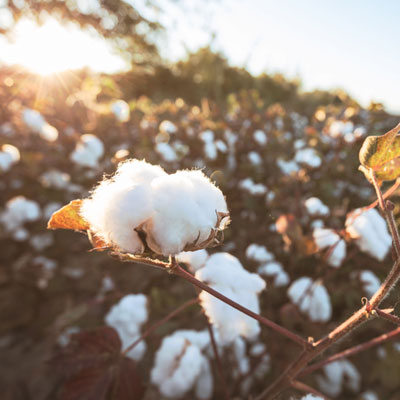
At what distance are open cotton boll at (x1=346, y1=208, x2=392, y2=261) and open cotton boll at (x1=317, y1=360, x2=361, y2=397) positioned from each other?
533mm

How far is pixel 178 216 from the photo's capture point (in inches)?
12.1

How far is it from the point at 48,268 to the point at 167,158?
967 mm

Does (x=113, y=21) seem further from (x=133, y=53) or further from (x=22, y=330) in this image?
(x=22, y=330)

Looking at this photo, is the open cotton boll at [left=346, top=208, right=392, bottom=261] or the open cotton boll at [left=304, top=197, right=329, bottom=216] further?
the open cotton boll at [left=304, top=197, right=329, bottom=216]

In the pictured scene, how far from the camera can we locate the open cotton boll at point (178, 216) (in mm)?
309

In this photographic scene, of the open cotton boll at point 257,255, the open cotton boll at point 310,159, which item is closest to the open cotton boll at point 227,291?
the open cotton boll at point 257,255

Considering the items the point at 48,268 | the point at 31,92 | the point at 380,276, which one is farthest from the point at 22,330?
the point at 31,92

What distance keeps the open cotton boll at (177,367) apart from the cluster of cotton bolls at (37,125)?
1684 mm

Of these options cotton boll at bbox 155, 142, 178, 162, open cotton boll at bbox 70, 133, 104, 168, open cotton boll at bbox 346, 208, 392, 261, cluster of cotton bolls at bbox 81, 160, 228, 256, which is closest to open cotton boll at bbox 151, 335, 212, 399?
open cotton boll at bbox 346, 208, 392, 261

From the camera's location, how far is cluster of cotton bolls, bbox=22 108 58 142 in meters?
1.98

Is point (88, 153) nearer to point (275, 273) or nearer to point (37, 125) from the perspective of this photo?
point (37, 125)

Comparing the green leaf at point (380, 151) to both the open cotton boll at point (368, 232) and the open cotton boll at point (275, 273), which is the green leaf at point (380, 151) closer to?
the open cotton boll at point (368, 232)

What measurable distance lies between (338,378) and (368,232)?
2.09 ft

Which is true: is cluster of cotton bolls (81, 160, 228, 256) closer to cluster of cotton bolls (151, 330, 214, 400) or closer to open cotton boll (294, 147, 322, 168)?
cluster of cotton bolls (151, 330, 214, 400)
